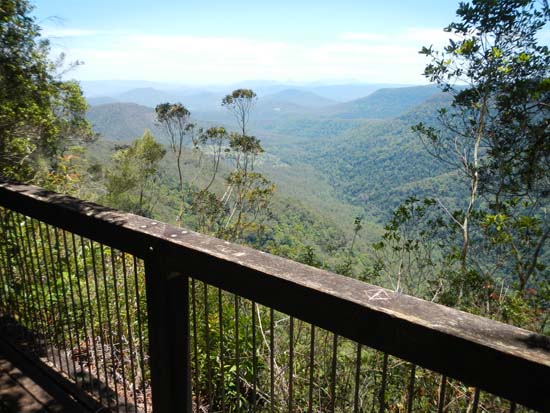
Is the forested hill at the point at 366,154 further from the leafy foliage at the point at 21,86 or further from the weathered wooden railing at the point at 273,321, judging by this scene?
the weathered wooden railing at the point at 273,321

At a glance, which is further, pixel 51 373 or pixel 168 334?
pixel 51 373

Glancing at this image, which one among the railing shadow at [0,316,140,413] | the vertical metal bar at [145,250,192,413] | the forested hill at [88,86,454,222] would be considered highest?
the vertical metal bar at [145,250,192,413]

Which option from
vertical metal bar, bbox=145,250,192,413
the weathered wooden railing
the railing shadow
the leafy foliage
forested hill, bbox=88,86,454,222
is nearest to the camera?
the weathered wooden railing

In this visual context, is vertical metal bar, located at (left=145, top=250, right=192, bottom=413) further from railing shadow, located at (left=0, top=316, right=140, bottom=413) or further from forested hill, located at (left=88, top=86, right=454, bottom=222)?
forested hill, located at (left=88, top=86, right=454, bottom=222)

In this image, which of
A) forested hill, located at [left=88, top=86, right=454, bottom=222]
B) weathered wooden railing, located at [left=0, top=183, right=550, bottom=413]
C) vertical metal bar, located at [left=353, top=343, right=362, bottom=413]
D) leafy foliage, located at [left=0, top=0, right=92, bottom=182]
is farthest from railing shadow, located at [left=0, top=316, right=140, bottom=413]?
forested hill, located at [left=88, top=86, right=454, bottom=222]

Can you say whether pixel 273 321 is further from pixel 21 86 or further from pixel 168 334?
pixel 21 86

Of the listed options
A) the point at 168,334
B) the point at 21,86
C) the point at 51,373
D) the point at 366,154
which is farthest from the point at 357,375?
the point at 366,154

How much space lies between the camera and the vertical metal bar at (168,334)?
1.28m

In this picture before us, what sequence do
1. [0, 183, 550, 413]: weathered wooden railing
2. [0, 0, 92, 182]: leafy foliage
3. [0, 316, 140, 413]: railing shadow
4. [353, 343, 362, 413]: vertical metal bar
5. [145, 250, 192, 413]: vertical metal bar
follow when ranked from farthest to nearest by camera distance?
[0, 0, 92, 182]: leafy foliage < [0, 316, 140, 413]: railing shadow < [145, 250, 192, 413]: vertical metal bar < [353, 343, 362, 413]: vertical metal bar < [0, 183, 550, 413]: weathered wooden railing

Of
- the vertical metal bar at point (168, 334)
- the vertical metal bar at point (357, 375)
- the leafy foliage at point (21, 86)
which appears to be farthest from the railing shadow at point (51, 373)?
the leafy foliage at point (21, 86)

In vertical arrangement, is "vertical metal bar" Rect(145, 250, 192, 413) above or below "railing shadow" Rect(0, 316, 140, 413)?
above

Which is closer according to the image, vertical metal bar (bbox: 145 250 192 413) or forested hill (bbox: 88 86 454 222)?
vertical metal bar (bbox: 145 250 192 413)

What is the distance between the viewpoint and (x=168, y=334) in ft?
4.26

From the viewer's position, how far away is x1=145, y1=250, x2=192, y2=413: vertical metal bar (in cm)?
128
